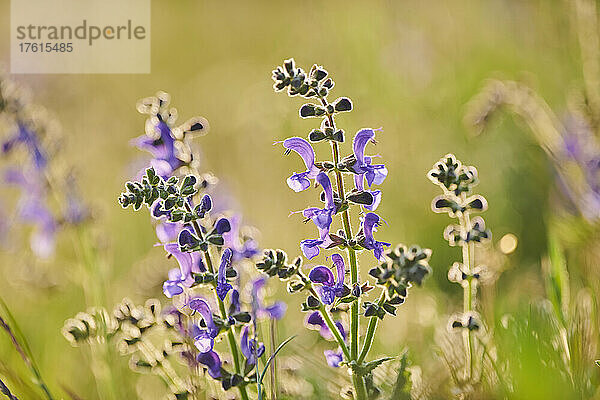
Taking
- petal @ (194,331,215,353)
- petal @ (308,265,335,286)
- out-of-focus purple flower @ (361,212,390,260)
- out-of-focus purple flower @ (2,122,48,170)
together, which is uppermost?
out-of-focus purple flower @ (2,122,48,170)

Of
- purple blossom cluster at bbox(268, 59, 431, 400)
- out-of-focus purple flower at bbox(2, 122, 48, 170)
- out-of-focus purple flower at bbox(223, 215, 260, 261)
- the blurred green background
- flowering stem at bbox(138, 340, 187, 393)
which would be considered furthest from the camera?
the blurred green background

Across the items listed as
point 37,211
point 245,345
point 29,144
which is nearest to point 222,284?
point 245,345

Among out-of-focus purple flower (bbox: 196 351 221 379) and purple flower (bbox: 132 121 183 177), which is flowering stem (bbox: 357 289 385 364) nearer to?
out-of-focus purple flower (bbox: 196 351 221 379)

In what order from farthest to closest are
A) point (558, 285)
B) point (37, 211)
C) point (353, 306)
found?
point (37, 211)
point (558, 285)
point (353, 306)

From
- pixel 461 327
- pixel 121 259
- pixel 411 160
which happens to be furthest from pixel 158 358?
pixel 411 160

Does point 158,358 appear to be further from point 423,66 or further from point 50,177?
point 423,66

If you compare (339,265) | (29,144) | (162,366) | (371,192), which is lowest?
(162,366)

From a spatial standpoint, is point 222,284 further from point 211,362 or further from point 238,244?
point 238,244

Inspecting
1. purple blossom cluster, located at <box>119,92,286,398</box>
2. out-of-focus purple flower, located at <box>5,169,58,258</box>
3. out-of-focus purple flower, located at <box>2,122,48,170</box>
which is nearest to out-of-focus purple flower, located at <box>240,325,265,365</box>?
purple blossom cluster, located at <box>119,92,286,398</box>
